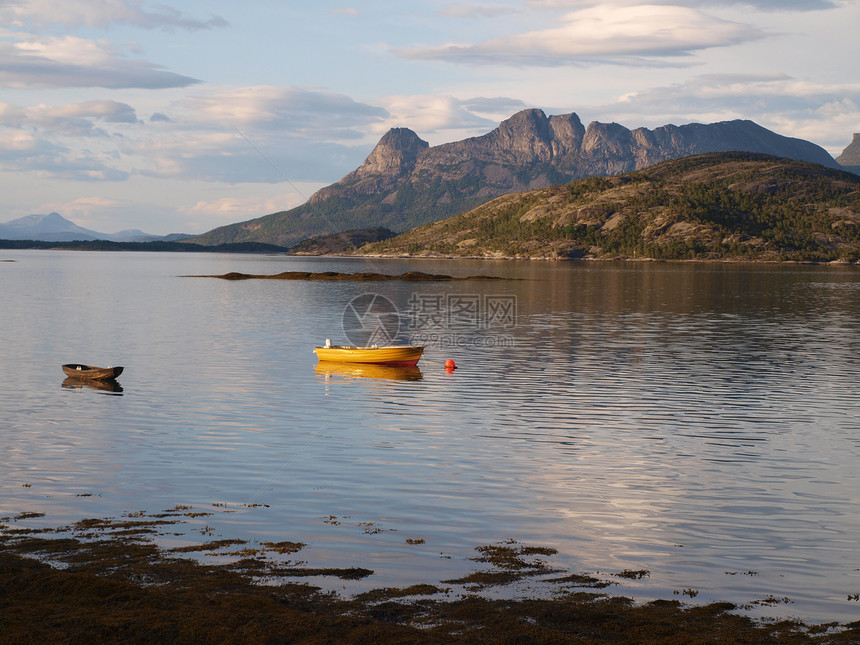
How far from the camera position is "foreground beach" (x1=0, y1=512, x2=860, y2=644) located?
51.2 ft

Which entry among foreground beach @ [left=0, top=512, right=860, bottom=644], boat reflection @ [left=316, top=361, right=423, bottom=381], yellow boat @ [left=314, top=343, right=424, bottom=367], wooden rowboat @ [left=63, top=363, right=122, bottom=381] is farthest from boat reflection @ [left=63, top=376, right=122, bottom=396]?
foreground beach @ [left=0, top=512, right=860, bottom=644]

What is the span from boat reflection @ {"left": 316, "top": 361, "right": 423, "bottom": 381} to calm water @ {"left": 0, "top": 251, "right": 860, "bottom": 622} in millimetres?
564

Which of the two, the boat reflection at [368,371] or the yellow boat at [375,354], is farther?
the yellow boat at [375,354]

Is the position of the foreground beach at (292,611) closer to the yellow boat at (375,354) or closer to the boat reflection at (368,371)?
the boat reflection at (368,371)

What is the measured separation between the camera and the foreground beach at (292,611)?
15.6 m

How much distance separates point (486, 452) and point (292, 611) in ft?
61.3

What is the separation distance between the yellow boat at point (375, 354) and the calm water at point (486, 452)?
90.6 inches

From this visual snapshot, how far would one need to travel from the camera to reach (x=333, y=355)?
65250mm

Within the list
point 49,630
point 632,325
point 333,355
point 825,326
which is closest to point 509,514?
point 49,630

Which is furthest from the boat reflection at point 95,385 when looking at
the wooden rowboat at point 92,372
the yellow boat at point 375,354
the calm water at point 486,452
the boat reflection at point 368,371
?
the yellow boat at point 375,354

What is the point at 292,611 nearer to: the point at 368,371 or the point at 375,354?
the point at 368,371

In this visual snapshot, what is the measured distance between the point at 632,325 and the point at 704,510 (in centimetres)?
7157

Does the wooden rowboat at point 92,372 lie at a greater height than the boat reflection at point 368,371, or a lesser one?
greater

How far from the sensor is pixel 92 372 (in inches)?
2119
